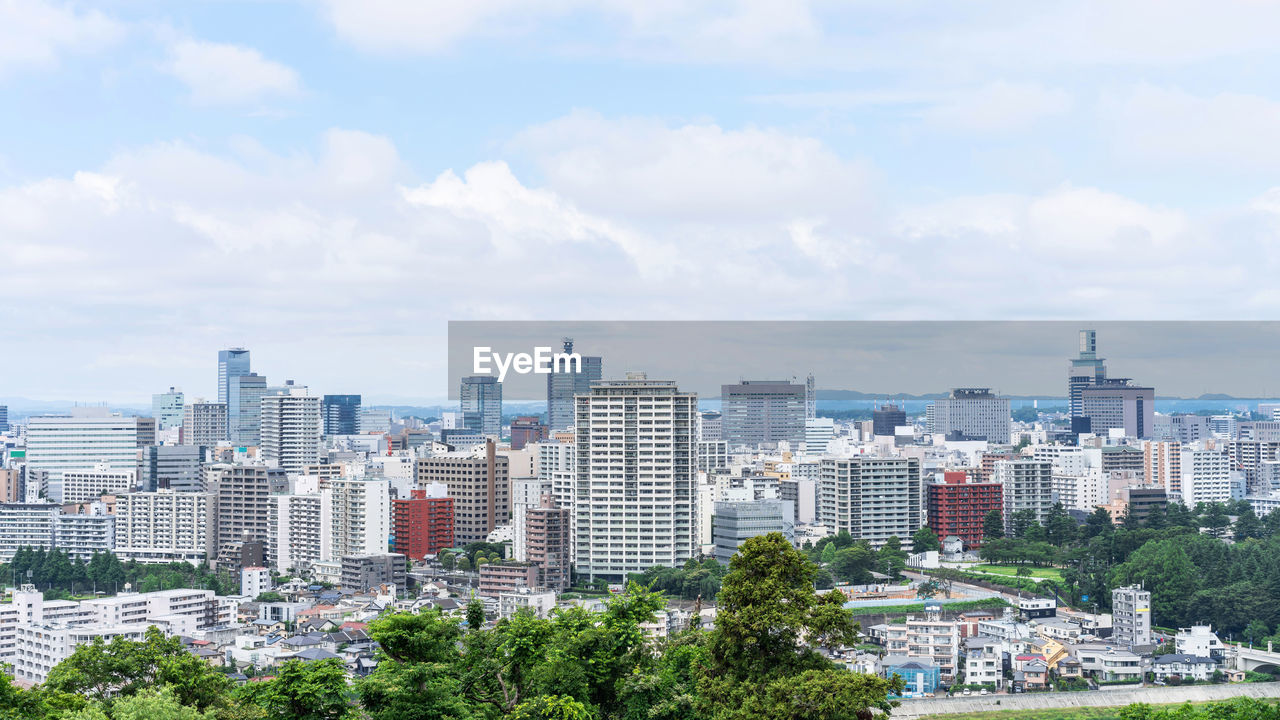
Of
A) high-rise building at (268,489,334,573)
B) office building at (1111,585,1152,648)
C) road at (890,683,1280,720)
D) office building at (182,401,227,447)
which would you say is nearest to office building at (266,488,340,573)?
high-rise building at (268,489,334,573)

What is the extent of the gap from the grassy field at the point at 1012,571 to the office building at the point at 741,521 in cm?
308

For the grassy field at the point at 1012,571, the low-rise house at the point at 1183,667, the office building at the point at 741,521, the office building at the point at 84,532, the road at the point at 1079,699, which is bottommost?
the road at the point at 1079,699

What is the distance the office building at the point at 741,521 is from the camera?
65.1ft

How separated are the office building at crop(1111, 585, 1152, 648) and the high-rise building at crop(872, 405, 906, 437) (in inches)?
1259

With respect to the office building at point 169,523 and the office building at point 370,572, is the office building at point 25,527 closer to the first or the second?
the office building at point 169,523

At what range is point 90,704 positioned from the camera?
5285 millimetres

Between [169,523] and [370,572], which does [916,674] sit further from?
[169,523]

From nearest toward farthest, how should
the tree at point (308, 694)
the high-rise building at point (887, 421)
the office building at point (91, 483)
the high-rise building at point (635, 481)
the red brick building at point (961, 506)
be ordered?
the tree at point (308, 694)
the high-rise building at point (635, 481)
the red brick building at point (961, 506)
the office building at point (91, 483)
the high-rise building at point (887, 421)

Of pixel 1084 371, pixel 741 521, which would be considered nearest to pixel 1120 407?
pixel 1084 371

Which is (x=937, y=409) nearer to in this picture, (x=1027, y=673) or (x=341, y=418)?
(x=341, y=418)

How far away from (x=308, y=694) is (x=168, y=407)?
46.0m

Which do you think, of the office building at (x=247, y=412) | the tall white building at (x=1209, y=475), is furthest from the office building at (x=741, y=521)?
the office building at (x=247, y=412)

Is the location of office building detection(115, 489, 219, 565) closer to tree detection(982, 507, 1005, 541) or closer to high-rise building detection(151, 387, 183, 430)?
tree detection(982, 507, 1005, 541)

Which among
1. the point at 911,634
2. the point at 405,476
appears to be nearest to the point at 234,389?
the point at 405,476
